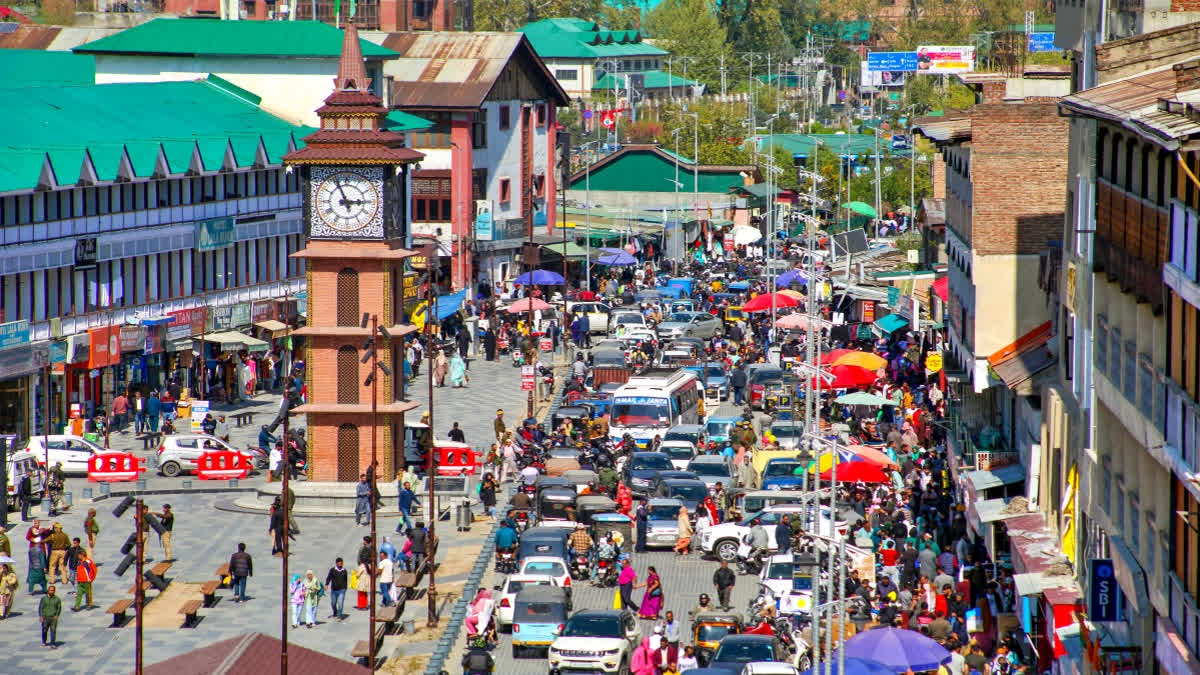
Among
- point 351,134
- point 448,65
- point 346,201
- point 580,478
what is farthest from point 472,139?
point 580,478

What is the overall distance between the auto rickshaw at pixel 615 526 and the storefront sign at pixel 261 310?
29.4 metres

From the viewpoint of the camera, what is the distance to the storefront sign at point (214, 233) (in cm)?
7544

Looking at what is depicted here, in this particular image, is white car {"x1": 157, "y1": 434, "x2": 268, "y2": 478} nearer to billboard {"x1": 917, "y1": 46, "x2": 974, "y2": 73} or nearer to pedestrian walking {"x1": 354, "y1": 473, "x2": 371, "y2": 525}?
pedestrian walking {"x1": 354, "y1": 473, "x2": 371, "y2": 525}

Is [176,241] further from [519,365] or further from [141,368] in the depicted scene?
[519,365]

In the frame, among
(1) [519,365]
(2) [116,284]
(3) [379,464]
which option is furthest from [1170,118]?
(1) [519,365]

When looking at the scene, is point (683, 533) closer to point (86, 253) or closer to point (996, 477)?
point (996, 477)

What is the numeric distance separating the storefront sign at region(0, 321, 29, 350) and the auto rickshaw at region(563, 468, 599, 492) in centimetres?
1667

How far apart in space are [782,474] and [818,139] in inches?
4217

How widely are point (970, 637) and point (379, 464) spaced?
1832 centimetres

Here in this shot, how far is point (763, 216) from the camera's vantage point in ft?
440

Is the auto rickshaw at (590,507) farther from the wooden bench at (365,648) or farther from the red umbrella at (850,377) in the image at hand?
the red umbrella at (850,377)

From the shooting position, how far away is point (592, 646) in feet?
126

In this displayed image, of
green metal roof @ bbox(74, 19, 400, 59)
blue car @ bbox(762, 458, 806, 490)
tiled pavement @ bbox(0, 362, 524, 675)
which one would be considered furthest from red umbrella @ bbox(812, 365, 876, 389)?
green metal roof @ bbox(74, 19, 400, 59)

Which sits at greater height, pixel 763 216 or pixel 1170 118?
pixel 1170 118
